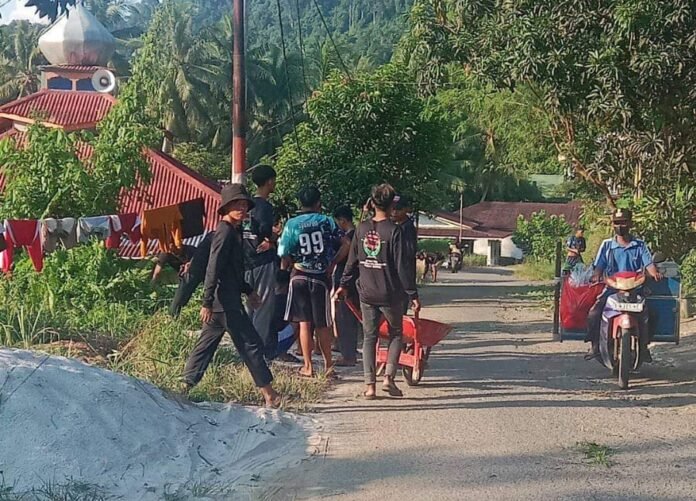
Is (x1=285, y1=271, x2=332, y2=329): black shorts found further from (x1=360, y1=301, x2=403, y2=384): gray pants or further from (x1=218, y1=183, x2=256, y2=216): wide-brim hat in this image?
(x1=218, y1=183, x2=256, y2=216): wide-brim hat

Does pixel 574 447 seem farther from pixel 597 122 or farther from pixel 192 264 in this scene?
pixel 597 122

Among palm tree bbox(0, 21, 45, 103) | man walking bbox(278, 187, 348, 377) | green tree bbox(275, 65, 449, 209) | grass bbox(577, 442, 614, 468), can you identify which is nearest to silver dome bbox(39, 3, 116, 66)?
green tree bbox(275, 65, 449, 209)

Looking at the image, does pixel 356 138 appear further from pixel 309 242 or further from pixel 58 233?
pixel 309 242

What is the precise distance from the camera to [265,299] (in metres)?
10.0

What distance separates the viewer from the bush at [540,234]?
159 feet

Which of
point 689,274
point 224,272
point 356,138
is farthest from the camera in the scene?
point 356,138

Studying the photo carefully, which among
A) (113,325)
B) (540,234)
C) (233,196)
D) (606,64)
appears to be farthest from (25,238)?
(540,234)

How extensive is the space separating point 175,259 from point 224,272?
4.51 meters

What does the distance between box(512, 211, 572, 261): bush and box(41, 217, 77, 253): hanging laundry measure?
35946 mm

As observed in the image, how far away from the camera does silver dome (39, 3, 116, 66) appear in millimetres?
29938

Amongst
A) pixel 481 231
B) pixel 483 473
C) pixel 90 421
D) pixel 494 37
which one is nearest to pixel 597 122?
pixel 494 37

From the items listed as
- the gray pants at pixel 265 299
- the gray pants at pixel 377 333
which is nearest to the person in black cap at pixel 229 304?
the gray pants at pixel 377 333

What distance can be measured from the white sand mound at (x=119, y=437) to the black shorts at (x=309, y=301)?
86.1 inches

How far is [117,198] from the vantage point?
43.4 ft
